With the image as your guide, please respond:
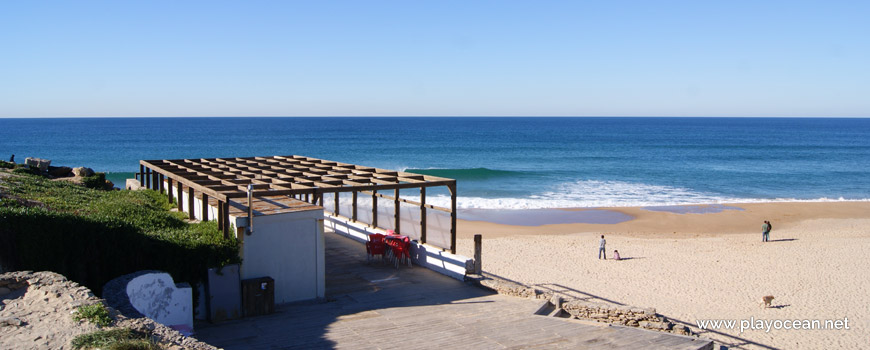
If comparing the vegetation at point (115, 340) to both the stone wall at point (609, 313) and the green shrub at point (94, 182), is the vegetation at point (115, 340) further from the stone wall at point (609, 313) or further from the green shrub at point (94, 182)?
the green shrub at point (94, 182)

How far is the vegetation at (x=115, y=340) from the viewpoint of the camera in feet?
18.2

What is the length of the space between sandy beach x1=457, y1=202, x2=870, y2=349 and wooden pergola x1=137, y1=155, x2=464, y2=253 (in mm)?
4186

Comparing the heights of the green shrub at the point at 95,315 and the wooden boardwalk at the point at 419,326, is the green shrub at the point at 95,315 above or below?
above

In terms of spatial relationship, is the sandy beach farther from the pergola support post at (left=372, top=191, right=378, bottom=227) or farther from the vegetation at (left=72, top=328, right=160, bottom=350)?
the vegetation at (left=72, top=328, right=160, bottom=350)

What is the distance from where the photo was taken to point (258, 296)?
32.0ft

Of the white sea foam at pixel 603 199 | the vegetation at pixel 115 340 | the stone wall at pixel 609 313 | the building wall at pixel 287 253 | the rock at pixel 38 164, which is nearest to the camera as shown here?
the vegetation at pixel 115 340

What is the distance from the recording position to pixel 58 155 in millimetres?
62094

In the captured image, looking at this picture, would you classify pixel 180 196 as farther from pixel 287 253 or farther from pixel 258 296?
pixel 258 296

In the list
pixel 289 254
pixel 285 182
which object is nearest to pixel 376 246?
pixel 285 182

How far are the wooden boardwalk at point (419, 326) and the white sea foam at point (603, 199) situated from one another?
70.2ft

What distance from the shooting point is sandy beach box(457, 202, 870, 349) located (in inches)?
520

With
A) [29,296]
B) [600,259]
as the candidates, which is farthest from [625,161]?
[29,296]

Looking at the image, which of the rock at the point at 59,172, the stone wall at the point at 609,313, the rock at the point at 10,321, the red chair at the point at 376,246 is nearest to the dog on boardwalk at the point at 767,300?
the stone wall at the point at 609,313

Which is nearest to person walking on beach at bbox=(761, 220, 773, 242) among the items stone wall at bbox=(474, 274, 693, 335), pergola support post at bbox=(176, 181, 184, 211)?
stone wall at bbox=(474, 274, 693, 335)
